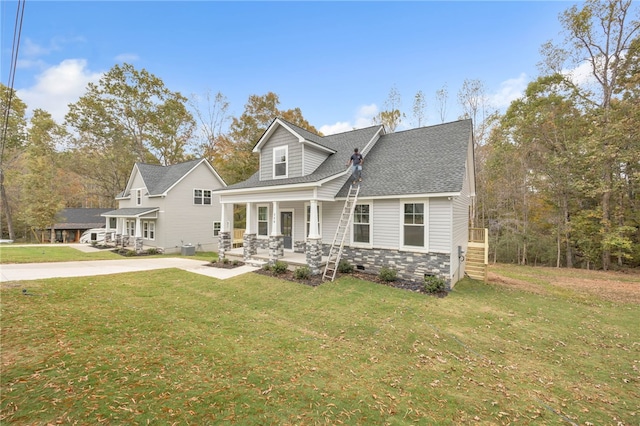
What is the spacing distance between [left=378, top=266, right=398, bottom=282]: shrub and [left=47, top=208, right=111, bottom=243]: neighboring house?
35515 mm

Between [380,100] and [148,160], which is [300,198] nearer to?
[380,100]

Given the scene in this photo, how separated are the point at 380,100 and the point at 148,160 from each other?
1059 inches

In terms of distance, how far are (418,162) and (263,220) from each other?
8589 mm

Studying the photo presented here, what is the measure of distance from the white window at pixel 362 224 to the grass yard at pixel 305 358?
3.09 m

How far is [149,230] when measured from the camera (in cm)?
2066

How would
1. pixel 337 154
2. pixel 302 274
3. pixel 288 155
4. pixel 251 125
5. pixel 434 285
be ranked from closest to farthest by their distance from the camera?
pixel 434 285 → pixel 302 274 → pixel 288 155 → pixel 337 154 → pixel 251 125

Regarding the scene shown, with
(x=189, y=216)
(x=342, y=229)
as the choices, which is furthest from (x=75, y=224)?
(x=342, y=229)

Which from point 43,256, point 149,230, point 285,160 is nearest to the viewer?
point 285,160

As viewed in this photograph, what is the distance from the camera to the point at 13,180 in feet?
77.2

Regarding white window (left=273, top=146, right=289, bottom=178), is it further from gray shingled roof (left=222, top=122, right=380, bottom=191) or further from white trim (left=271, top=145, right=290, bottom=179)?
gray shingled roof (left=222, top=122, right=380, bottom=191)

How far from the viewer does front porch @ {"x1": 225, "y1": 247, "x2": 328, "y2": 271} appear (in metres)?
11.0

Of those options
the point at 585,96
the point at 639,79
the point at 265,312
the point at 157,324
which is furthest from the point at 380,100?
the point at 157,324

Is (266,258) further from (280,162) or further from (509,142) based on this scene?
(509,142)

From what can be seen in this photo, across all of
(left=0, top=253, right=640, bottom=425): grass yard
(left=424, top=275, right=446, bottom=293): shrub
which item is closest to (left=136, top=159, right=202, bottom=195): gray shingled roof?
(left=0, top=253, right=640, bottom=425): grass yard
